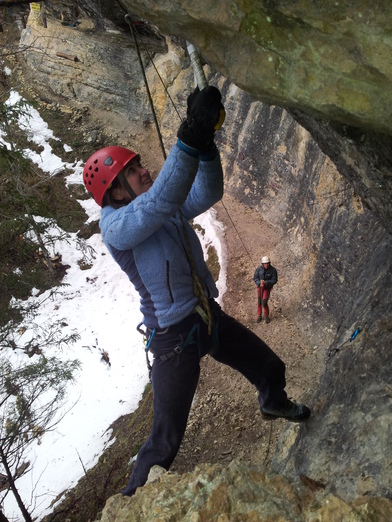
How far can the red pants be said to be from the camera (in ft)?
31.3

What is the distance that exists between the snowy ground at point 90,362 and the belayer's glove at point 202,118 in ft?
19.4

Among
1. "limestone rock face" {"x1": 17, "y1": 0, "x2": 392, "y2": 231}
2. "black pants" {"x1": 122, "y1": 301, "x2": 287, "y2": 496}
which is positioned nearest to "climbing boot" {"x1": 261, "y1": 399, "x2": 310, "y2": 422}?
"black pants" {"x1": 122, "y1": 301, "x2": 287, "y2": 496}

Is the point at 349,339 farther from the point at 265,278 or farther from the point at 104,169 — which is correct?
the point at 265,278

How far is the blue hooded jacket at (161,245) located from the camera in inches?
128

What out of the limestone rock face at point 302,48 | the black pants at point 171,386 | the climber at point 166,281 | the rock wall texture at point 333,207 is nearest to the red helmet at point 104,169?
the climber at point 166,281

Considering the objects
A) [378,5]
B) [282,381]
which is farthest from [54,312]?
[378,5]

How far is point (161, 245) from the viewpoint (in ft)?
12.4

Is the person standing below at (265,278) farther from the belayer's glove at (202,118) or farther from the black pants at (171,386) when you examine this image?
the belayer's glove at (202,118)

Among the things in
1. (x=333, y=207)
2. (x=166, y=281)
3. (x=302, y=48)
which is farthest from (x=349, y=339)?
(x=333, y=207)

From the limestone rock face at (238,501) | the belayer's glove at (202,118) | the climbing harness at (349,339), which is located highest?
the belayer's glove at (202,118)

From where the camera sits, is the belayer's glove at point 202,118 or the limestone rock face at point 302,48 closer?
the limestone rock face at point 302,48

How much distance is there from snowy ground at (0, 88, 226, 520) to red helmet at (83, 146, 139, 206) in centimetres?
505

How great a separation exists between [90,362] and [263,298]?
206 inches

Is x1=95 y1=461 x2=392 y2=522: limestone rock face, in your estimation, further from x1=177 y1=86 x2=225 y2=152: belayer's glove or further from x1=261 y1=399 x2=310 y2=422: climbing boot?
x1=177 y1=86 x2=225 y2=152: belayer's glove
